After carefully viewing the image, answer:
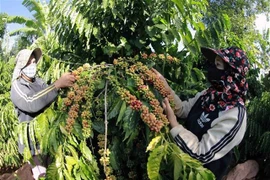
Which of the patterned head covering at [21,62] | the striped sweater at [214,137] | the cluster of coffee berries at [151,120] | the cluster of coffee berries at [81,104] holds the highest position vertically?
the patterned head covering at [21,62]

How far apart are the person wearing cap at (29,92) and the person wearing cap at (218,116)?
697 mm

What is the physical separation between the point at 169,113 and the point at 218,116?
0.23m

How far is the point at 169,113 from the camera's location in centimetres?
158

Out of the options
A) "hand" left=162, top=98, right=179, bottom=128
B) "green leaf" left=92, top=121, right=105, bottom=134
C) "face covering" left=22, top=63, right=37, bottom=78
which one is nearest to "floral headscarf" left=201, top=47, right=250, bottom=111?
"hand" left=162, top=98, right=179, bottom=128

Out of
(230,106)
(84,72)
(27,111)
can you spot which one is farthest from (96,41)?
(230,106)

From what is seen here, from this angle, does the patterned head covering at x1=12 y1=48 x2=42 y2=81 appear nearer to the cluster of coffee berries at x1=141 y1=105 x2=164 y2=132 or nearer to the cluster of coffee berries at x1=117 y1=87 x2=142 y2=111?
the cluster of coffee berries at x1=117 y1=87 x2=142 y2=111

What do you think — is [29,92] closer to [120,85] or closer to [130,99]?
[120,85]

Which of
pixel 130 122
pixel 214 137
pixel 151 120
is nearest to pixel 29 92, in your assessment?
pixel 130 122

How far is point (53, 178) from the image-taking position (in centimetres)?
142

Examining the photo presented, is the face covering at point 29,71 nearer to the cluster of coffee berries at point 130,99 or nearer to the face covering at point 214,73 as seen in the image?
the cluster of coffee berries at point 130,99

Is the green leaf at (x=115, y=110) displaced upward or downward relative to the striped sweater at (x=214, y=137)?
upward

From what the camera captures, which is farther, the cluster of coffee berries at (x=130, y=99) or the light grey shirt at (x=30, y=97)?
the light grey shirt at (x=30, y=97)

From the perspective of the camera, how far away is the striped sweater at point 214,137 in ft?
5.00

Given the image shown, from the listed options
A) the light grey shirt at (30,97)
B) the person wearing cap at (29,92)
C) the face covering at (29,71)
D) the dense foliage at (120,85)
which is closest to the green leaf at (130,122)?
the dense foliage at (120,85)
